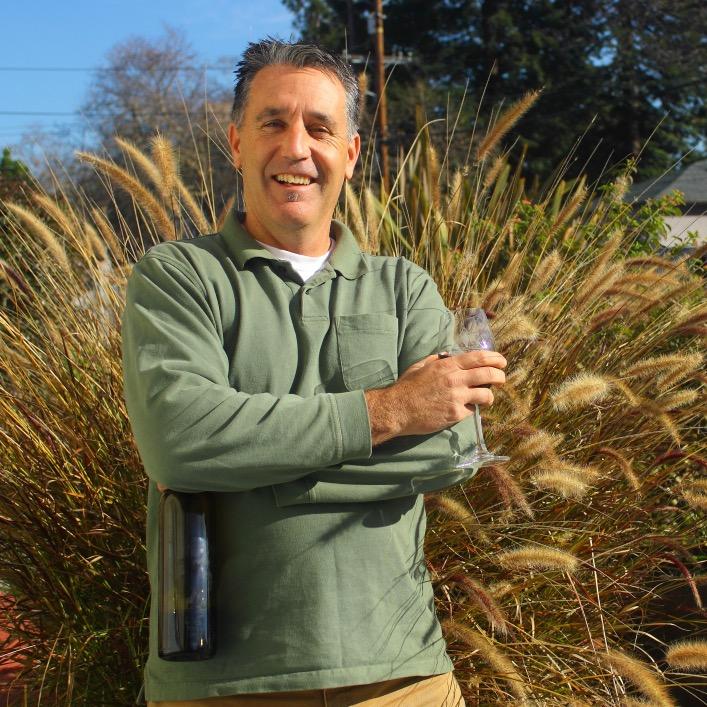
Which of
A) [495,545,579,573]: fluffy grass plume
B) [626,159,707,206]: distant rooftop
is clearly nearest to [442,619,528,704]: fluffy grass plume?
[495,545,579,573]: fluffy grass plume

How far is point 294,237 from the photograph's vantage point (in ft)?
7.12

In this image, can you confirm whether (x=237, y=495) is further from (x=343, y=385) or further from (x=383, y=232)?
(x=383, y=232)

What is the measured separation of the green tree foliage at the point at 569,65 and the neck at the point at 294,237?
1110 inches

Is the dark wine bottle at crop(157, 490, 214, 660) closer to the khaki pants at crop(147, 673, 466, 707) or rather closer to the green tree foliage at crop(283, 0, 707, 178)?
the khaki pants at crop(147, 673, 466, 707)

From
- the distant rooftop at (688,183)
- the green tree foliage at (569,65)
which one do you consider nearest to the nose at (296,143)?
the distant rooftop at (688,183)

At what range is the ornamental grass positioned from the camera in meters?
2.72

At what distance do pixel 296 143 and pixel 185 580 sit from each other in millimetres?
995

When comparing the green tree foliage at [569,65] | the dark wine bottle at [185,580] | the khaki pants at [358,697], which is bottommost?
the khaki pants at [358,697]

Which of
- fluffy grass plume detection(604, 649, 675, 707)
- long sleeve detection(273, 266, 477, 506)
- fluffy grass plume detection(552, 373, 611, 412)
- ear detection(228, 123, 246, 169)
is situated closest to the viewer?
long sleeve detection(273, 266, 477, 506)

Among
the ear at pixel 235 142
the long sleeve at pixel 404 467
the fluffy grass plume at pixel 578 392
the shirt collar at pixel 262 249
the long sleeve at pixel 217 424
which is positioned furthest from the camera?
the fluffy grass plume at pixel 578 392

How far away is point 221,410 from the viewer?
1.79m

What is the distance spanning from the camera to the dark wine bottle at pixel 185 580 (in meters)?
1.80

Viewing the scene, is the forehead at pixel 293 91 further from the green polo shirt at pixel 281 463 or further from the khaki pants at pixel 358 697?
the khaki pants at pixel 358 697

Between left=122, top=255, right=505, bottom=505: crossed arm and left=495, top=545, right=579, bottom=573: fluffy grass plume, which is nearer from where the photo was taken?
left=122, top=255, right=505, bottom=505: crossed arm
